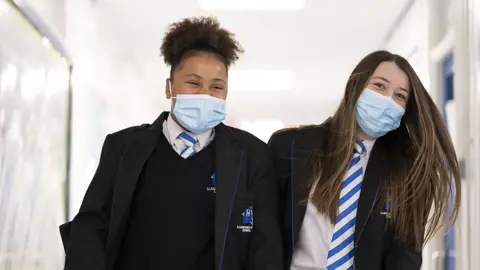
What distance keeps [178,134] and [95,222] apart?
324 millimetres

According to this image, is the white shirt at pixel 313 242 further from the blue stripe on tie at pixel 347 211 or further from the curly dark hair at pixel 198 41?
Answer: the curly dark hair at pixel 198 41

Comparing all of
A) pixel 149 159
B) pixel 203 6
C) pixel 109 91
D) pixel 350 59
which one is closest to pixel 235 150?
pixel 149 159

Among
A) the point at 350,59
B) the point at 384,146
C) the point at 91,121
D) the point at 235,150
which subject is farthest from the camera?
the point at 350,59

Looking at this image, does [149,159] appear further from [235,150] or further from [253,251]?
[253,251]

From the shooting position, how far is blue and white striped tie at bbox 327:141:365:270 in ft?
5.51

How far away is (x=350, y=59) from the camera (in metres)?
5.85

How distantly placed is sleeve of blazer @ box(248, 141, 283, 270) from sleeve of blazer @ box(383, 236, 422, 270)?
36cm

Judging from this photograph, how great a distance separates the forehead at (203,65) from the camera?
1657 mm

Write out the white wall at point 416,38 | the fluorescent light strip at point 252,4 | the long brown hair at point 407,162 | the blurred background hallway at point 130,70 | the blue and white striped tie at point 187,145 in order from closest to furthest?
the blue and white striped tie at point 187,145 < the long brown hair at point 407,162 < the blurred background hallway at point 130,70 < the white wall at point 416,38 < the fluorescent light strip at point 252,4

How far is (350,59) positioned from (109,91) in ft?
7.93

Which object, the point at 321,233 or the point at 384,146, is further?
the point at 384,146

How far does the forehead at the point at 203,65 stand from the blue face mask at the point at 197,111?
0.07 m

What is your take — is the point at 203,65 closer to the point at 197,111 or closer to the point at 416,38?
the point at 197,111

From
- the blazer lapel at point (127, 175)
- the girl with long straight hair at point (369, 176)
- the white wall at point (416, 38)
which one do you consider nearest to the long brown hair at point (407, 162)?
the girl with long straight hair at point (369, 176)
